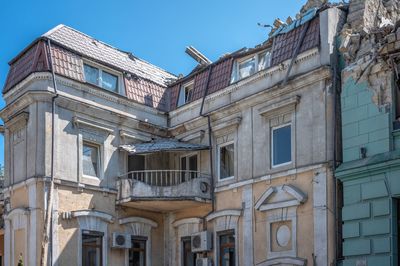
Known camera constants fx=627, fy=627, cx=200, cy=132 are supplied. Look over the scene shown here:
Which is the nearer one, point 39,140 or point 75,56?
point 39,140

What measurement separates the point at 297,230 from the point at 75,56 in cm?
970

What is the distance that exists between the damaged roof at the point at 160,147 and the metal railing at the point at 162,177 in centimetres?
92

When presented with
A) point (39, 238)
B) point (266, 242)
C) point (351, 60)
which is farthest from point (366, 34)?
point (39, 238)

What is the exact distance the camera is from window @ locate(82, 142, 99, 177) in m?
21.3

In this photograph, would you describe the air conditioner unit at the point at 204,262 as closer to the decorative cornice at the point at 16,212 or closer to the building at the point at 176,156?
the building at the point at 176,156

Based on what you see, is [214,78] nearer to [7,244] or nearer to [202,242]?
[202,242]

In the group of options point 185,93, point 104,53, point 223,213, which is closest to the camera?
point 223,213

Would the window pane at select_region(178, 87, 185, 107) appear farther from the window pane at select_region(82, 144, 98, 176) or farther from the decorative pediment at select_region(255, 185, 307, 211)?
the decorative pediment at select_region(255, 185, 307, 211)

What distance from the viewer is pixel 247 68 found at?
21672mm

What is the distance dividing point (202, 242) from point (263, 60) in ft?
21.1

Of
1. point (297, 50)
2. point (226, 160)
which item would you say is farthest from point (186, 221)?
point (297, 50)

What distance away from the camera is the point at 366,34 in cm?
1695

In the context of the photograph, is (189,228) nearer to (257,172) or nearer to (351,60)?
(257,172)

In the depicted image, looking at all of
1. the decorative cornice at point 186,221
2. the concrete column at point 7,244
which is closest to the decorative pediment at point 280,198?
the decorative cornice at point 186,221
